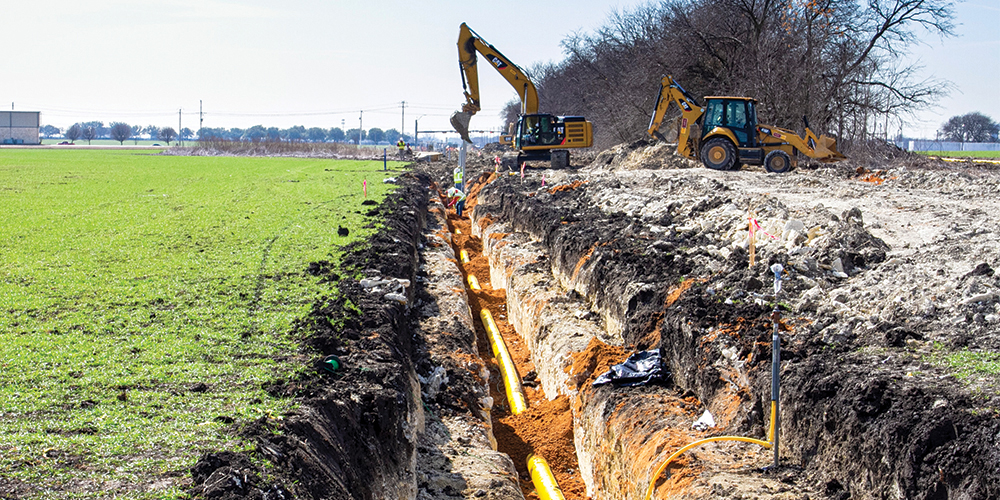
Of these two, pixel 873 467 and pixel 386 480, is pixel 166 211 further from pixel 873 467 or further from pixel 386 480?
pixel 873 467

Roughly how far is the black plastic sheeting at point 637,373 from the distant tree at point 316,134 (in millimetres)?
158761

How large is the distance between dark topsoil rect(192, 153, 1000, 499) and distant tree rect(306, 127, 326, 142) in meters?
157

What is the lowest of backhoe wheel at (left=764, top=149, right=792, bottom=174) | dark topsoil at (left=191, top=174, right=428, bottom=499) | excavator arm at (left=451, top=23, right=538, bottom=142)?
dark topsoil at (left=191, top=174, right=428, bottom=499)

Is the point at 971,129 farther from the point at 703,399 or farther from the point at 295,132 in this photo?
the point at 295,132

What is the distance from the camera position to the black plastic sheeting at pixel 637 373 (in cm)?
762

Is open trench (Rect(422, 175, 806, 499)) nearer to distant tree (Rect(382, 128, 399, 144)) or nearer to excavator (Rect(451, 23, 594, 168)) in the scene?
excavator (Rect(451, 23, 594, 168))

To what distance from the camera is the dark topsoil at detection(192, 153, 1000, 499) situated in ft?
13.8

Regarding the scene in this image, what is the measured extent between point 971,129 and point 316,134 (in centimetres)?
12523

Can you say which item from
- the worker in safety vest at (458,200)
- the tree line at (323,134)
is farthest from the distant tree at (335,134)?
the worker in safety vest at (458,200)

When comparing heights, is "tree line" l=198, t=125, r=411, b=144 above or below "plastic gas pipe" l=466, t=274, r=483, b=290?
above

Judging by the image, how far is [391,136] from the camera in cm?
16550

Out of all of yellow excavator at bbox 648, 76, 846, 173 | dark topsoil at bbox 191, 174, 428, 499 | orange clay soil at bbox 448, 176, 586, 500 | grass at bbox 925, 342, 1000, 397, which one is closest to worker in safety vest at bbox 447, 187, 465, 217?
yellow excavator at bbox 648, 76, 846, 173

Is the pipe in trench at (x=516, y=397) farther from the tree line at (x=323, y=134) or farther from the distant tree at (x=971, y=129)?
the tree line at (x=323, y=134)

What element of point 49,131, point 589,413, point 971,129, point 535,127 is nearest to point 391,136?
point 49,131
